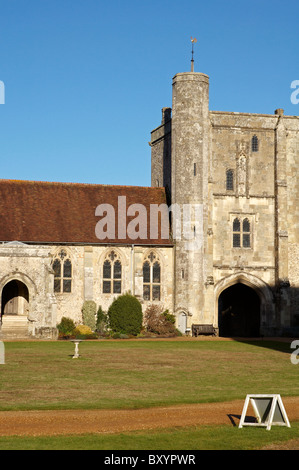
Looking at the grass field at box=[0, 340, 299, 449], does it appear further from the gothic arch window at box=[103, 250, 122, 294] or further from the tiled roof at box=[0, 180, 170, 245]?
the tiled roof at box=[0, 180, 170, 245]

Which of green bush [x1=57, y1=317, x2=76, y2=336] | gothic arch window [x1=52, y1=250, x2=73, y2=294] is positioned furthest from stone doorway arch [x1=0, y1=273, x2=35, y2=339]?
green bush [x1=57, y1=317, x2=76, y2=336]

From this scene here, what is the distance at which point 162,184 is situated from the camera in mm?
49094

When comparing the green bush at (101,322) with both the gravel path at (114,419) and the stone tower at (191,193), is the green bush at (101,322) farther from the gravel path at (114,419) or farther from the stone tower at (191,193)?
the gravel path at (114,419)

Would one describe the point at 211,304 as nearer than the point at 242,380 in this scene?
No

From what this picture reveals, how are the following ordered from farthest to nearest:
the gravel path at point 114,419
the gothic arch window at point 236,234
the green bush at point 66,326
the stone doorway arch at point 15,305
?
the gothic arch window at point 236,234, the green bush at point 66,326, the stone doorway arch at point 15,305, the gravel path at point 114,419

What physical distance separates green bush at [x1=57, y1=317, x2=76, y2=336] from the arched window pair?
11878mm

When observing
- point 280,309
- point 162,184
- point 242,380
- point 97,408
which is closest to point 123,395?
point 97,408

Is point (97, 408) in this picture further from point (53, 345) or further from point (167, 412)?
point (53, 345)

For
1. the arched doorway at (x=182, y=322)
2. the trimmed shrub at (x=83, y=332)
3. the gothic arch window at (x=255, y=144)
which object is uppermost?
the gothic arch window at (x=255, y=144)

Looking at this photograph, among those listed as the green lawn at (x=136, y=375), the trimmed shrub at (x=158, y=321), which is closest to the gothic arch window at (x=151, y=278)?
the trimmed shrub at (x=158, y=321)

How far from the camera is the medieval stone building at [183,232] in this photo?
42094 millimetres

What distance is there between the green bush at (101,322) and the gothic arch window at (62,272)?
2259mm

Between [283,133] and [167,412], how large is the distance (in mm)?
33454

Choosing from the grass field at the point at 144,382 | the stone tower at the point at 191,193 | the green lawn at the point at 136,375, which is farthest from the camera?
the stone tower at the point at 191,193
